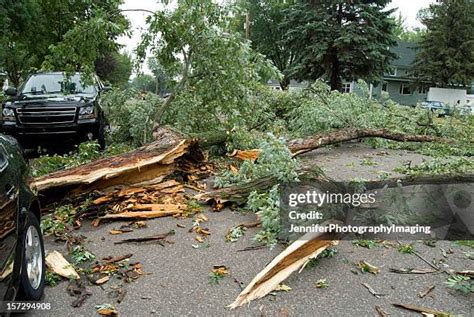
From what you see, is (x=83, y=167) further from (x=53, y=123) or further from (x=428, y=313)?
(x=428, y=313)

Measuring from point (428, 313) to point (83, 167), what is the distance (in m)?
4.05

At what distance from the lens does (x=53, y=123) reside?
752 centimetres

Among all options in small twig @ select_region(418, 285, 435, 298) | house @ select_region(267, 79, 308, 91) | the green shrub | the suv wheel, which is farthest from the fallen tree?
house @ select_region(267, 79, 308, 91)

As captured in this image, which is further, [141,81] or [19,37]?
A: [19,37]

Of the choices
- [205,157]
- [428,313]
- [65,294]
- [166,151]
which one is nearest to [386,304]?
[428,313]

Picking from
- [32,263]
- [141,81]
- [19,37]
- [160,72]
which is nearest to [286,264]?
[32,263]

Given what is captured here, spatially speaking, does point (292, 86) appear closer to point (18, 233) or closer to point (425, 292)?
point (425, 292)

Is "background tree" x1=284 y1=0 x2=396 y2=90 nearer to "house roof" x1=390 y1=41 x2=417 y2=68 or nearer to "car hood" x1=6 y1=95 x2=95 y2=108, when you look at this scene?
"house roof" x1=390 y1=41 x2=417 y2=68

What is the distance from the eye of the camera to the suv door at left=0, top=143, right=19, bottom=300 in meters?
2.11

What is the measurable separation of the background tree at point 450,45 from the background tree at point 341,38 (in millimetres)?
7330

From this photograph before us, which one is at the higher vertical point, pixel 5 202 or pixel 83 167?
pixel 5 202

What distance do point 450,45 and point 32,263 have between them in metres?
32.9

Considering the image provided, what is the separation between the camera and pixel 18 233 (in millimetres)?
2398

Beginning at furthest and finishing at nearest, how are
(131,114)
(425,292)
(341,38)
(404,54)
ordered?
(404,54) → (341,38) → (131,114) → (425,292)
